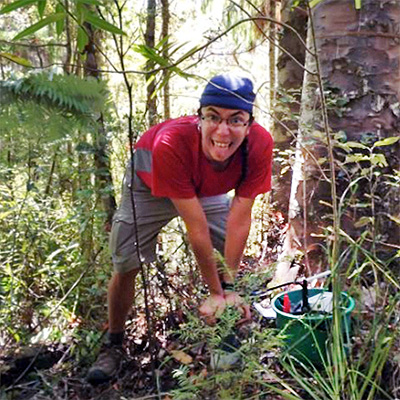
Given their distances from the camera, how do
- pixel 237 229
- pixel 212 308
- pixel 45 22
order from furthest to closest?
pixel 237 229 < pixel 212 308 < pixel 45 22

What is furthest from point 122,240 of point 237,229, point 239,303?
point 239,303

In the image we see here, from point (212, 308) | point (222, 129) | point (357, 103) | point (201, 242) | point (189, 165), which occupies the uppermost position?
point (357, 103)

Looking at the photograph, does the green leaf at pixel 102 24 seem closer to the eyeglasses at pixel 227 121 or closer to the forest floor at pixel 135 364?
the eyeglasses at pixel 227 121

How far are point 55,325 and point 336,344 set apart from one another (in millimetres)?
1960

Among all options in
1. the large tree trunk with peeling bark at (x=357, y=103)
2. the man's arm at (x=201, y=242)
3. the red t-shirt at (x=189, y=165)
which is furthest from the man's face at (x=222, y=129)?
the large tree trunk with peeling bark at (x=357, y=103)

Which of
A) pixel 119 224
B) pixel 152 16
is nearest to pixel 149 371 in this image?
pixel 119 224

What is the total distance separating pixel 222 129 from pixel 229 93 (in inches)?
6.6

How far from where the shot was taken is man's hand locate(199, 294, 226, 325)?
1959 millimetres

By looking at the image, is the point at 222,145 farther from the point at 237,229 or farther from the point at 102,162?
the point at 102,162

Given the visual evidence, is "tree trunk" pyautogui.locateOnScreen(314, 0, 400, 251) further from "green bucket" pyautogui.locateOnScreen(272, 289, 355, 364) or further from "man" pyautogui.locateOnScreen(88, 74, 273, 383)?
"green bucket" pyautogui.locateOnScreen(272, 289, 355, 364)

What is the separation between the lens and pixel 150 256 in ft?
9.61

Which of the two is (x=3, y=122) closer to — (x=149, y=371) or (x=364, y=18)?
(x=149, y=371)

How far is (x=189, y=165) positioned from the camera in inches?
98.7

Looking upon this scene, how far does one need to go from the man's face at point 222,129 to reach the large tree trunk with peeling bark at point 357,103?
501mm
